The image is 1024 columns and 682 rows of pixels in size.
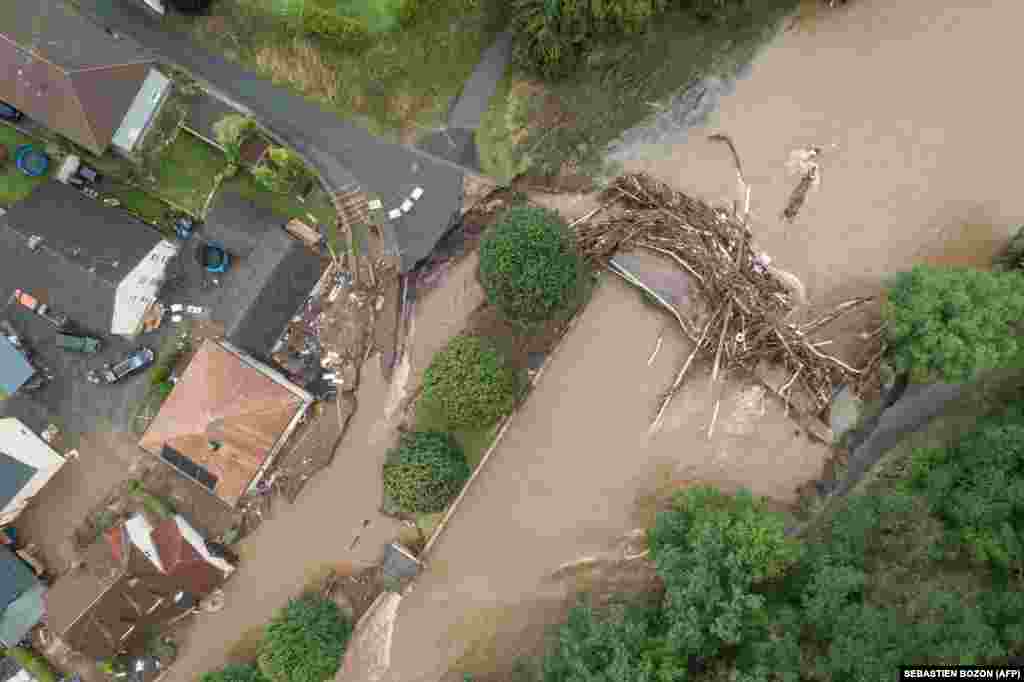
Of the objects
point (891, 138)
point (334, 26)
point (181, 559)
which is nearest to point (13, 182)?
point (334, 26)

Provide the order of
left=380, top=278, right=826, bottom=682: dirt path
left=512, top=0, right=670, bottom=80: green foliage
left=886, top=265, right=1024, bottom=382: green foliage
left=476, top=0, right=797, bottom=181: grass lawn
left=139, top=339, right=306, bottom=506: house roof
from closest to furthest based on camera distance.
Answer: left=886, top=265, right=1024, bottom=382: green foliage → left=512, top=0, right=670, bottom=80: green foliage → left=139, top=339, right=306, bottom=506: house roof → left=476, top=0, right=797, bottom=181: grass lawn → left=380, top=278, right=826, bottom=682: dirt path

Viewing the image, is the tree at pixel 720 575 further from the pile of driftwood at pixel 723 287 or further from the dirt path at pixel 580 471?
the pile of driftwood at pixel 723 287

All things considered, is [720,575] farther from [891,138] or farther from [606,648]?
[891,138]

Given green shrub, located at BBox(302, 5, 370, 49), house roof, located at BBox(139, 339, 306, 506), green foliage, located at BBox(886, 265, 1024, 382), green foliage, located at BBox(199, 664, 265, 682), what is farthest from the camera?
house roof, located at BBox(139, 339, 306, 506)

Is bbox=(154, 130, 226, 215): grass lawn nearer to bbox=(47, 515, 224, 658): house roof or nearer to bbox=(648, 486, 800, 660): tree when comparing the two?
bbox=(47, 515, 224, 658): house roof

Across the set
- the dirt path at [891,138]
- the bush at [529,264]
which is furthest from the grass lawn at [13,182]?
the dirt path at [891,138]

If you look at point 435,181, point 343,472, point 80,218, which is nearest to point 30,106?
point 80,218

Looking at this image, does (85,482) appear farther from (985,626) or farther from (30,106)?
(985,626)

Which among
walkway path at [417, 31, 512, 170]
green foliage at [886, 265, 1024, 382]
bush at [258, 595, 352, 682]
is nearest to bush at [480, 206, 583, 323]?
walkway path at [417, 31, 512, 170]
